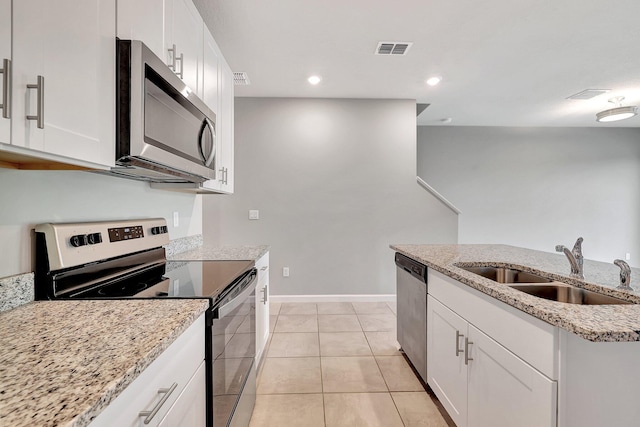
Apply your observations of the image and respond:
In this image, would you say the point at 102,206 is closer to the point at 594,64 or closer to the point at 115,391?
the point at 115,391

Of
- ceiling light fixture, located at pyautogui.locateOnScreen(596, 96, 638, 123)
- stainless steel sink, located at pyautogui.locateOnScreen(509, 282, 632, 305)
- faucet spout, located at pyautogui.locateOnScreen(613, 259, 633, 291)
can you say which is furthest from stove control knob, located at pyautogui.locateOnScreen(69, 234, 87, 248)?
ceiling light fixture, located at pyautogui.locateOnScreen(596, 96, 638, 123)

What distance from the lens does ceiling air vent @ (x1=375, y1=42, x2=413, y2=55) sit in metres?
2.64

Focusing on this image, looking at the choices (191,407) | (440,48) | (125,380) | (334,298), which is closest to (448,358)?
(191,407)

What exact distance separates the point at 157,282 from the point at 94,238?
308 millimetres

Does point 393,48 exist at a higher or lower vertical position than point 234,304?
higher

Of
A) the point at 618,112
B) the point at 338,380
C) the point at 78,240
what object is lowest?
the point at 338,380

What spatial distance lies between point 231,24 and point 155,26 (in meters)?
1.27

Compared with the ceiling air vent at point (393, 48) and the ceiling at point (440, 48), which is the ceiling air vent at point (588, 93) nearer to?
the ceiling at point (440, 48)

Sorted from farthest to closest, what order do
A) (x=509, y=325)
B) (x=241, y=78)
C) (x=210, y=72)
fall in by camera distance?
(x=241, y=78) → (x=210, y=72) → (x=509, y=325)

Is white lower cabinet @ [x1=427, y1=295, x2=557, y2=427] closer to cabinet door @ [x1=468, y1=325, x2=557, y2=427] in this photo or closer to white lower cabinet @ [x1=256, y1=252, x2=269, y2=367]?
cabinet door @ [x1=468, y1=325, x2=557, y2=427]

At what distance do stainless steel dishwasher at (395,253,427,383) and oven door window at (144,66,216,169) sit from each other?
4.96 ft

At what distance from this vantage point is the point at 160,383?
0.73m

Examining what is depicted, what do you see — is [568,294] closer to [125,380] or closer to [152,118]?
[125,380]

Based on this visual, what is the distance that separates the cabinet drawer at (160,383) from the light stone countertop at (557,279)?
1075 millimetres
